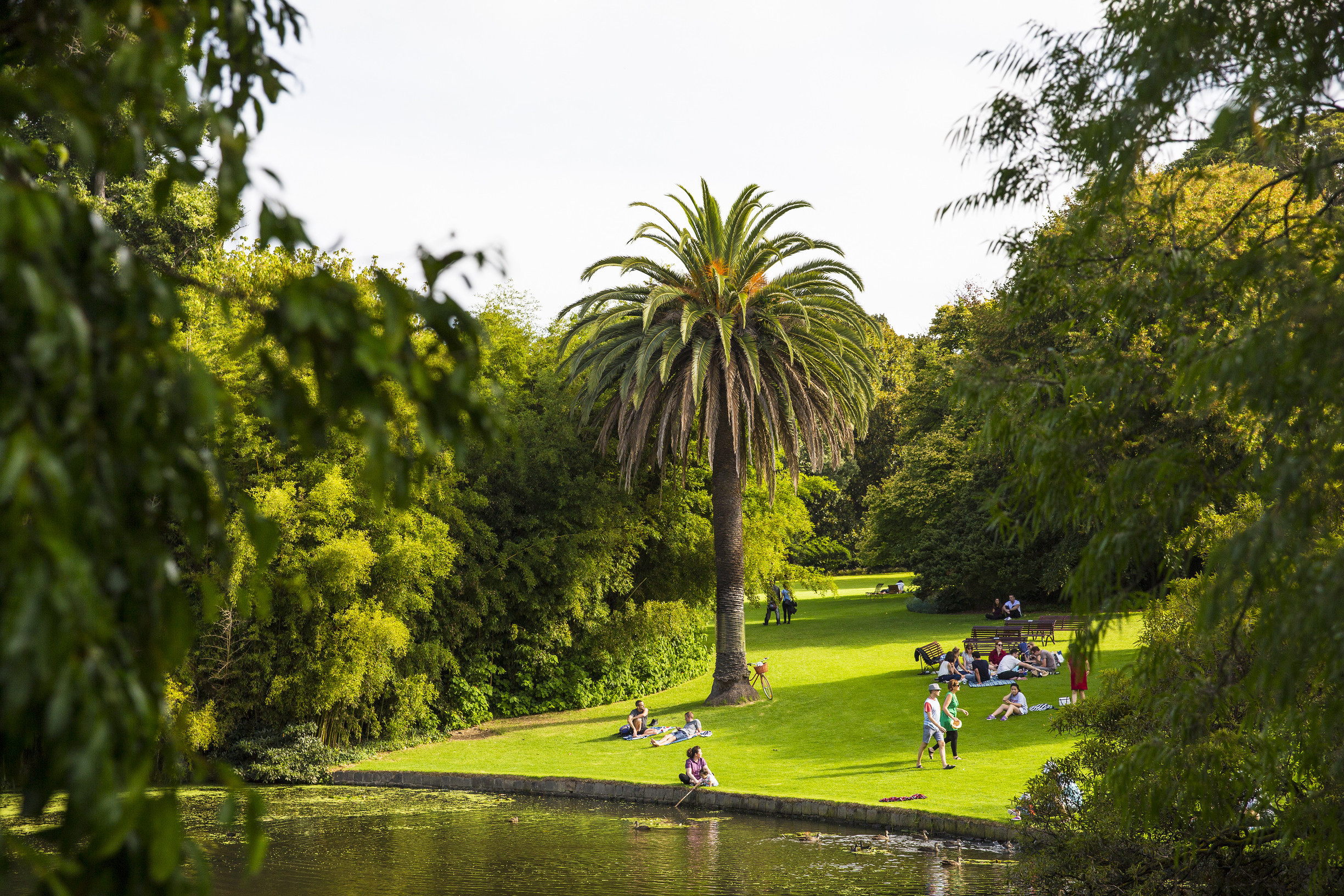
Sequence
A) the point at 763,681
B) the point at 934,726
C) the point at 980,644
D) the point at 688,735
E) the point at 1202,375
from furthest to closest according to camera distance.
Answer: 1. the point at 980,644
2. the point at 763,681
3. the point at 688,735
4. the point at 934,726
5. the point at 1202,375

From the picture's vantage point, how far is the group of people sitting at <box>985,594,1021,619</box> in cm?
3481

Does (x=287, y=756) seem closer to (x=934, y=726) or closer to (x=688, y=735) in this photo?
(x=688, y=735)

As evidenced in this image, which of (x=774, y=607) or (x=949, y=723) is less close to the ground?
(x=774, y=607)

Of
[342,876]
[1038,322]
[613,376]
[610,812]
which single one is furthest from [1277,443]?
[1038,322]

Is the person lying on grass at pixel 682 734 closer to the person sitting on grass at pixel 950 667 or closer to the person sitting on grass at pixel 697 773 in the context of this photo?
the person sitting on grass at pixel 697 773

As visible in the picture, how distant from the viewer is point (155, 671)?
2.52m

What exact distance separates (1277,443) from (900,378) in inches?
2201

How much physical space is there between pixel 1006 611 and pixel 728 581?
14.2 m

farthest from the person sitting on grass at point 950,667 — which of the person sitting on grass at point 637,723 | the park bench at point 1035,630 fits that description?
the person sitting on grass at point 637,723

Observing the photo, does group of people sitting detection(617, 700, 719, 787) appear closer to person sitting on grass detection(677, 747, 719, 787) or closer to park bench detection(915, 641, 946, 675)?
person sitting on grass detection(677, 747, 719, 787)

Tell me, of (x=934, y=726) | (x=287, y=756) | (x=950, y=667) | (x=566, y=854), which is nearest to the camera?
(x=566, y=854)

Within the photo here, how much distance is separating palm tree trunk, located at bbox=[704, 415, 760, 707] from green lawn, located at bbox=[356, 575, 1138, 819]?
0.60 meters

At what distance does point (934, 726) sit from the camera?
17828 millimetres

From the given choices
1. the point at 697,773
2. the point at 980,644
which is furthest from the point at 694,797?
the point at 980,644
